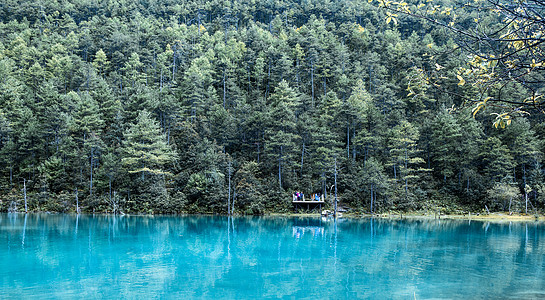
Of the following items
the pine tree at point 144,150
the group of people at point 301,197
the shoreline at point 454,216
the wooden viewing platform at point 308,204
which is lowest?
the shoreline at point 454,216

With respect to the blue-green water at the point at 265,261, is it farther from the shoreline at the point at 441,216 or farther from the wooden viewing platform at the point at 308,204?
the wooden viewing platform at the point at 308,204

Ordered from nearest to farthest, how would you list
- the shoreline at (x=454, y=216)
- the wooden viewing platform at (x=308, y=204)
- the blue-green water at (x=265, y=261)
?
the blue-green water at (x=265, y=261) < the shoreline at (x=454, y=216) < the wooden viewing platform at (x=308, y=204)

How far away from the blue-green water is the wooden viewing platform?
24.9 feet

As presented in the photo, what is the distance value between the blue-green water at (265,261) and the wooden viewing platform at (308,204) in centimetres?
760

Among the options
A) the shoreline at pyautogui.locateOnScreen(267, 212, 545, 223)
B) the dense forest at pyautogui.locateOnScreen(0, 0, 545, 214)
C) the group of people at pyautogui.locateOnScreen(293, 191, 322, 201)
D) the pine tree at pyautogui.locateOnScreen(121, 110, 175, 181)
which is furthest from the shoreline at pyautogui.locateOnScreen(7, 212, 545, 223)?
the pine tree at pyautogui.locateOnScreen(121, 110, 175, 181)

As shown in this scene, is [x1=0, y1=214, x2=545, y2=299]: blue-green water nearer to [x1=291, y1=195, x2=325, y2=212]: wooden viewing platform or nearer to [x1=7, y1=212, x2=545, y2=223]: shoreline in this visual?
[x1=7, y1=212, x2=545, y2=223]: shoreline

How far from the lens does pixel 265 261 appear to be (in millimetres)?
15930

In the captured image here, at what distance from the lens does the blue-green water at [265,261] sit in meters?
11.5

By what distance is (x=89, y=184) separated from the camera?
3762 cm

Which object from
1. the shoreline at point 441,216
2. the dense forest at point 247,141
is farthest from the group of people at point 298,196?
the shoreline at point 441,216

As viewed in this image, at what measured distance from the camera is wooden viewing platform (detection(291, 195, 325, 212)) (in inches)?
1405

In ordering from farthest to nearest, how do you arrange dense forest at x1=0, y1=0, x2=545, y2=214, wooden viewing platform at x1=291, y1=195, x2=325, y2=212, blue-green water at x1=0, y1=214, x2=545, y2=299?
dense forest at x1=0, y1=0, x2=545, y2=214, wooden viewing platform at x1=291, y1=195, x2=325, y2=212, blue-green water at x1=0, y1=214, x2=545, y2=299

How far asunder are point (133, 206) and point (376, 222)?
847 inches

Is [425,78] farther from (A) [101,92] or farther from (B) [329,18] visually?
(B) [329,18]
